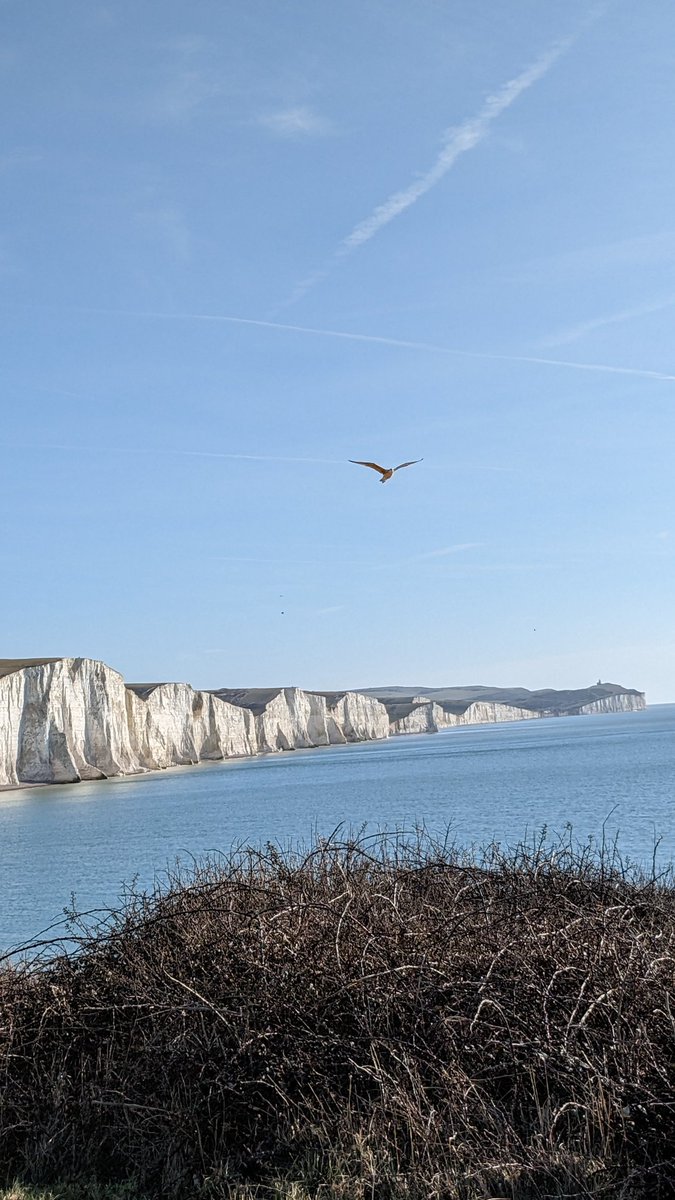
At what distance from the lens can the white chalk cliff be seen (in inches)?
3219

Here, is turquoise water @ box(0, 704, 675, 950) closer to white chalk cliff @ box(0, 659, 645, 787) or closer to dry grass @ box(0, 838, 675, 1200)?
white chalk cliff @ box(0, 659, 645, 787)

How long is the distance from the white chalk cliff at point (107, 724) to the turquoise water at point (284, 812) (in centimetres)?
259

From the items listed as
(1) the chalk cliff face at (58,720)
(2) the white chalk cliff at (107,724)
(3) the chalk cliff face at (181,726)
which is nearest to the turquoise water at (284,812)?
(1) the chalk cliff face at (58,720)

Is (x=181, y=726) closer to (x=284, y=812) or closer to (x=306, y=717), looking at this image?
(x=306, y=717)

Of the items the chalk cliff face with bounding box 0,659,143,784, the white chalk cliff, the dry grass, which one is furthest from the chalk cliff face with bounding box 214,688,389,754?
the dry grass

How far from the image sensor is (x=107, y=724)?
307 feet

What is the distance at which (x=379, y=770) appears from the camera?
10219cm

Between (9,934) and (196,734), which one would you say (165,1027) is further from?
(196,734)

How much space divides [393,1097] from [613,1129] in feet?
4.72

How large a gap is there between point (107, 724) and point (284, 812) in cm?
3753

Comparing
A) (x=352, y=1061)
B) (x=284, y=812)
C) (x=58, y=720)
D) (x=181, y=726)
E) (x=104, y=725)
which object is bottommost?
(x=284, y=812)

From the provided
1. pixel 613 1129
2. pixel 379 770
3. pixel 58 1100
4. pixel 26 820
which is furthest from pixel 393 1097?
pixel 379 770

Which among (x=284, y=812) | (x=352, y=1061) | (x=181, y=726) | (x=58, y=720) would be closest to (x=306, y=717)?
(x=181, y=726)

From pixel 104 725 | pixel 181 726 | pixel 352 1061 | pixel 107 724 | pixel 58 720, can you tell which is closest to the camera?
pixel 352 1061
